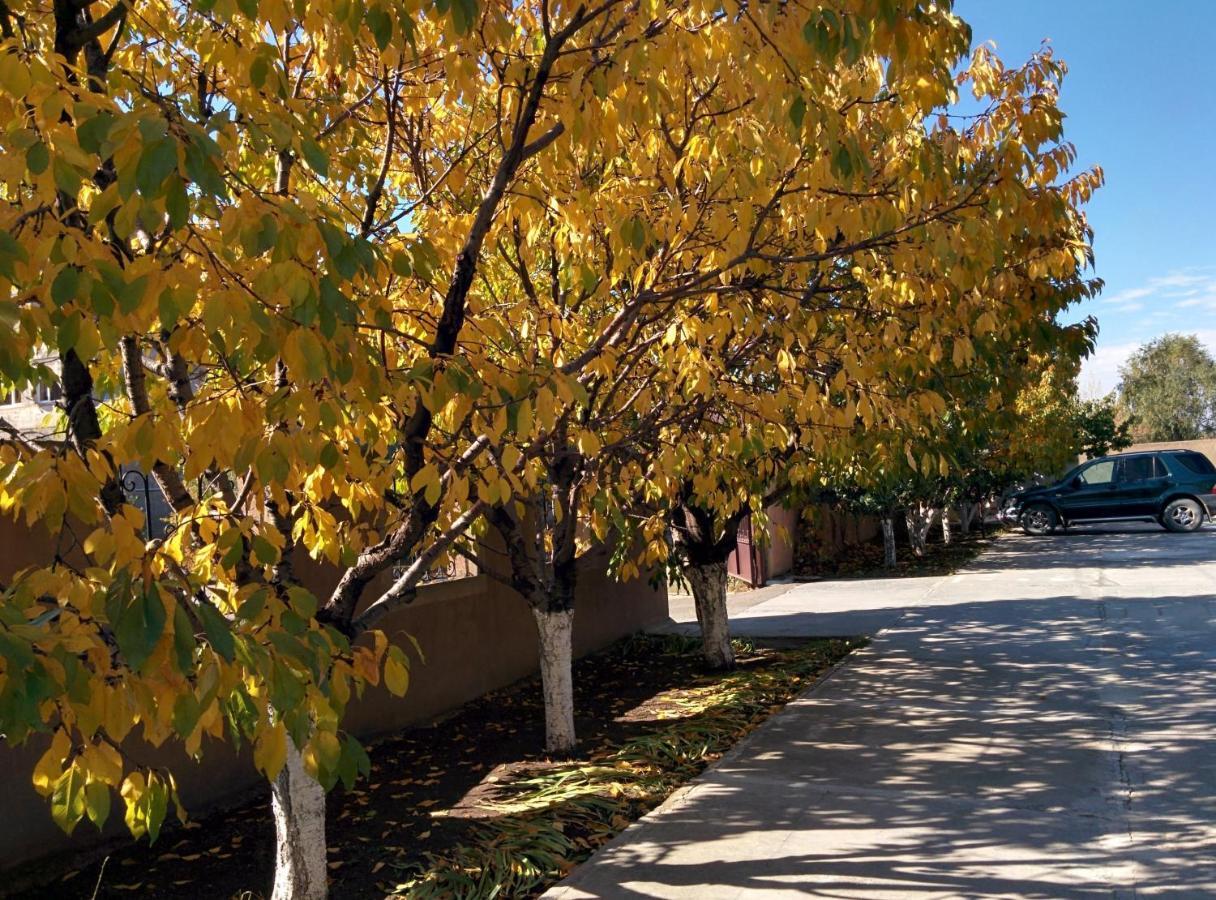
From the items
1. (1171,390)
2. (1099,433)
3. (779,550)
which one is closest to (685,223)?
(779,550)

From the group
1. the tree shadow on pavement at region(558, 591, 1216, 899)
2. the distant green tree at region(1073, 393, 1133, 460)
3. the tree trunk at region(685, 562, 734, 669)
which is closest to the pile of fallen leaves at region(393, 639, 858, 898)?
the tree shadow on pavement at region(558, 591, 1216, 899)

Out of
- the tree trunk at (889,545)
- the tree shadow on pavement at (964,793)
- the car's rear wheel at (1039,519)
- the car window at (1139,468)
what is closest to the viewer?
the tree shadow on pavement at (964,793)

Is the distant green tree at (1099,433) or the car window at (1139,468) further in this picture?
the distant green tree at (1099,433)

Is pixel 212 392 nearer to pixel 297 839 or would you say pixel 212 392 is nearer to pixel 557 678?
pixel 297 839

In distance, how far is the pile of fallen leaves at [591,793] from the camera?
508cm

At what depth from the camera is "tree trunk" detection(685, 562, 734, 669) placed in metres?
10.1

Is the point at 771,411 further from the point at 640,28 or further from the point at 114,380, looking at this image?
the point at 114,380

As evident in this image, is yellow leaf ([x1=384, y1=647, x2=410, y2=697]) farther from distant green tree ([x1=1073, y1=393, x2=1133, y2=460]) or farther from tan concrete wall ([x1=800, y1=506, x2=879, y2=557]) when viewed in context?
distant green tree ([x1=1073, y1=393, x2=1133, y2=460])

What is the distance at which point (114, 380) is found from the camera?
A: 5.52 m

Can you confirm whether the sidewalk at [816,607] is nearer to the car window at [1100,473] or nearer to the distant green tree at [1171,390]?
the car window at [1100,473]

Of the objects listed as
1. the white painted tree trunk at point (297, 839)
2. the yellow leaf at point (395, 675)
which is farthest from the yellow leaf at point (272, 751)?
the white painted tree trunk at point (297, 839)

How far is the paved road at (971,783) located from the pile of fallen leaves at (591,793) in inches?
8.9

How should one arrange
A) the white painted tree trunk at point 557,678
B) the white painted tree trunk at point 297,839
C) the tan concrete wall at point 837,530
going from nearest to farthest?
the white painted tree trunk at point 297,839
the white painted tree trunk at point 557,678
the tan concrete wall at point 837,530

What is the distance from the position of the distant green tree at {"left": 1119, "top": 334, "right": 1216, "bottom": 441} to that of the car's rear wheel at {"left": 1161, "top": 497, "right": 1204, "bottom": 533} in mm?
40649
